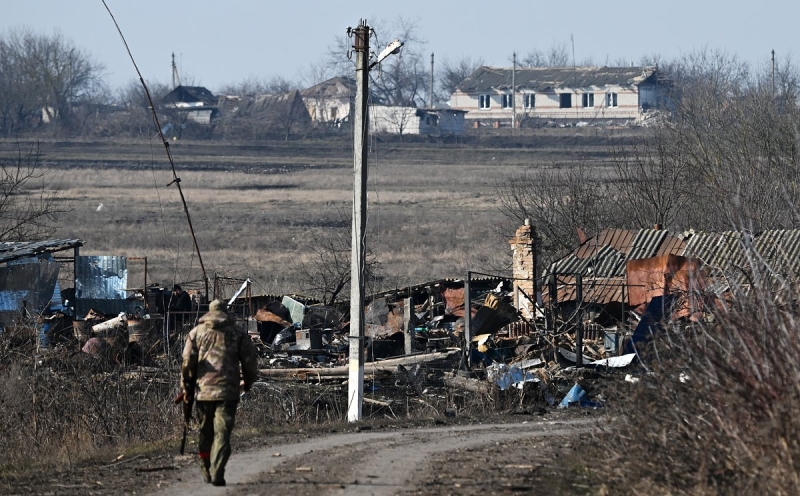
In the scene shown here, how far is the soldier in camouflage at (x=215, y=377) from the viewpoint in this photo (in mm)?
8617

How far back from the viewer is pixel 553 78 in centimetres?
10738

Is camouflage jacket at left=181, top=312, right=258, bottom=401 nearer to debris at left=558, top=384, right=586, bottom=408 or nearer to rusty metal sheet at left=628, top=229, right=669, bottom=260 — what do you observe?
debris at left=558, top=384, right=586, bottom=408

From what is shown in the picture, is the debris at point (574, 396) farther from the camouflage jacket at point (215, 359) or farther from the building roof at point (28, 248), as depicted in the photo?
the building roof at point (28, 248)

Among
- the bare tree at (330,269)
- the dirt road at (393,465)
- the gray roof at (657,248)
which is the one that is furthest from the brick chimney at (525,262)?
the dirt road at (393,465)

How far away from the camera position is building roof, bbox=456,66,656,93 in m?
103

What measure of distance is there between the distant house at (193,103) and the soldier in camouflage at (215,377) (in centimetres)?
8747

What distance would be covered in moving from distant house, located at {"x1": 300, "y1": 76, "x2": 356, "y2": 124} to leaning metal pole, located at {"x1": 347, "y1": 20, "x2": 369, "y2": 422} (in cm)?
8378

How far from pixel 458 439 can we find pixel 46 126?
298 feet

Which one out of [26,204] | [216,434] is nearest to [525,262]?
[216,434]

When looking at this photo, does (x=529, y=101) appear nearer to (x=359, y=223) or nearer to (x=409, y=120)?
(x=409, y=120)

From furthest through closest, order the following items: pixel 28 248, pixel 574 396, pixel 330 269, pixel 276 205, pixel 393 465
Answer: pixel 276 205
pixel 330 269
pixel 28 248
pixel 574 396
pixel 393 465

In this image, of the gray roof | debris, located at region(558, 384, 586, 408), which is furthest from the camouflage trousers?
the gray roof

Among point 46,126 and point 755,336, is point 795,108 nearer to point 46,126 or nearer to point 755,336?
point 755,336

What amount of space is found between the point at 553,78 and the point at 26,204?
6857 centimetres
